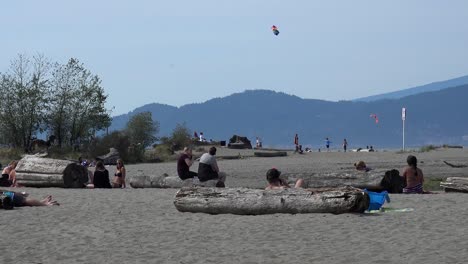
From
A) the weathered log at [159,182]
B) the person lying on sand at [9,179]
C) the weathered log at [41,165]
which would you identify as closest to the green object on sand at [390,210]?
the weathered log at [159,182]

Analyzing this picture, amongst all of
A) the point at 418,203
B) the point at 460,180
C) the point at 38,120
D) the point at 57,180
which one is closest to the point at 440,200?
the point at 418,203

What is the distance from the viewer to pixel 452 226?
12.7m

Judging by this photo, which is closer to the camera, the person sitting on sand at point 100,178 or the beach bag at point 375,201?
the beach bag at point 375,201

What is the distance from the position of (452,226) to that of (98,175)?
12648 millimetres

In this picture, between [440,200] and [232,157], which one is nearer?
[440,200]

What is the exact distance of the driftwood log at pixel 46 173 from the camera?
23.1 m

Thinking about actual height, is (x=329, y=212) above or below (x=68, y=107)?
below

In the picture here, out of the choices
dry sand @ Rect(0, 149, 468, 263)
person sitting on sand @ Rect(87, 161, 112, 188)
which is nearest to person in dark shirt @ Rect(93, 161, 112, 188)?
person sitting on sand @ Rect(87, 161, 112, 188)

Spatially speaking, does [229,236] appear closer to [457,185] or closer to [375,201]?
[375,201]

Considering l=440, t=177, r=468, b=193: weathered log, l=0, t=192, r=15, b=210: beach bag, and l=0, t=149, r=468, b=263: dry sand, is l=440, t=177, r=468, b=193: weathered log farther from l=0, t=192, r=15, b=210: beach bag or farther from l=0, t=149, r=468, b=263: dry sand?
l=0, t=192, r=15, b=210: beach bag

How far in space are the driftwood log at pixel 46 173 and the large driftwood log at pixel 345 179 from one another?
19.6 feet

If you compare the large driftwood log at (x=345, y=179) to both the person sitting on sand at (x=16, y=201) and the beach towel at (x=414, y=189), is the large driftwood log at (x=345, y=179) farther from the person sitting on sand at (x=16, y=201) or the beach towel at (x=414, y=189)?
the person sitting on sand at (x=16, y=201)

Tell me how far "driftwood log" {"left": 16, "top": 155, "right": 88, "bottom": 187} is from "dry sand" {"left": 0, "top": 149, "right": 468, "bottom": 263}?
6.19 m

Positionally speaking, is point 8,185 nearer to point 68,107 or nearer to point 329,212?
point 329,212
